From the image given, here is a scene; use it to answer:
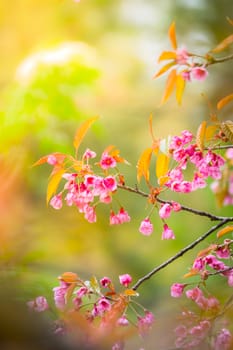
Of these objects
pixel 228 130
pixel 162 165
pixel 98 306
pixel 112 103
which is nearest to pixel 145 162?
pixel 162 165

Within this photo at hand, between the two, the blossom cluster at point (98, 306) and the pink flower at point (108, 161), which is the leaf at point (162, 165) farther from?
the blossom cluster at point (98, 306)

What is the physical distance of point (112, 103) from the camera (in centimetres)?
335

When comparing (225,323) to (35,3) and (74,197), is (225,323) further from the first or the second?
(35,3)

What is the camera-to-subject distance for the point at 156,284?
2.91 meters

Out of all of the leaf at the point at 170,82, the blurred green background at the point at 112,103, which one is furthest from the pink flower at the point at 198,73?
the blurred green background at the point at 112,103

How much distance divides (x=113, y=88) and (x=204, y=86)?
0.59 meters

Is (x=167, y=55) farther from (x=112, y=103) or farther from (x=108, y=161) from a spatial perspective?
(x=112, y=103)

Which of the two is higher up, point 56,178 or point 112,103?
point 112,103

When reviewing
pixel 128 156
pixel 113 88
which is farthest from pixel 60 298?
pixel 113 88

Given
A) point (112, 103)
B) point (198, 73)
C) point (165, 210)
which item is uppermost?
point (112, 103)

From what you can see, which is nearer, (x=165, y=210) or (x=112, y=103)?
(x=165, y=210)

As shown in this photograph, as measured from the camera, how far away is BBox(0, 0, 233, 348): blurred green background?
94.8 inches

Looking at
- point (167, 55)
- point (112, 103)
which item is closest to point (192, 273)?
point (167, 55)

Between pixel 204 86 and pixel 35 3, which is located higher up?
pixel 35 3
